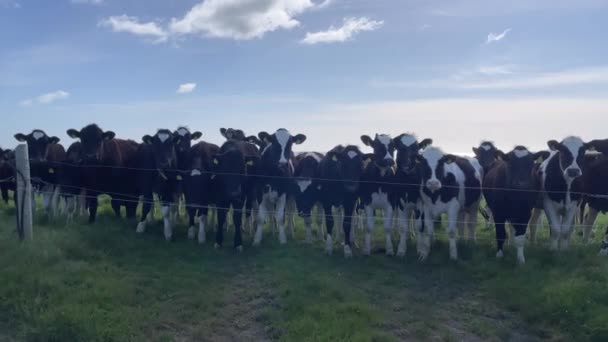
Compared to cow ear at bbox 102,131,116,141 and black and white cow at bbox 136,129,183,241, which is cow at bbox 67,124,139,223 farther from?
black and white cow at bbox 136,129,183,241

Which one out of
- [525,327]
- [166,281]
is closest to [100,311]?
[166,281]

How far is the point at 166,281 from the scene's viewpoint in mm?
8508

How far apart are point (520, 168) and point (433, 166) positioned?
1.72 metres

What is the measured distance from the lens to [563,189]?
10.6 meters

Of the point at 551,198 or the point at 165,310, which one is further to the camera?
the point at 551,198

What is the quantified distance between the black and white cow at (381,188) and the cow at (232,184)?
8.26 ft

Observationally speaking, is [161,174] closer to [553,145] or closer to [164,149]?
[164,149]

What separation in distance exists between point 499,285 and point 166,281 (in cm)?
544

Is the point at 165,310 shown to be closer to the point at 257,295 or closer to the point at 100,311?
the point at 100,311

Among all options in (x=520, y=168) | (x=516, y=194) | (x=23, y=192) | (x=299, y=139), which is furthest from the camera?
(x=299, y=139)

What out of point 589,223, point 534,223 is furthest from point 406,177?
point 589,223

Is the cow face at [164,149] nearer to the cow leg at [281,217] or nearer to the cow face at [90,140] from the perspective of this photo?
the cow face at [90,140]

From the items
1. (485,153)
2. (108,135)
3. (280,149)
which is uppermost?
(108,135)

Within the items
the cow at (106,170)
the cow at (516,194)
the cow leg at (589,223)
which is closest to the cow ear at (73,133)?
the cow at (106,170)
